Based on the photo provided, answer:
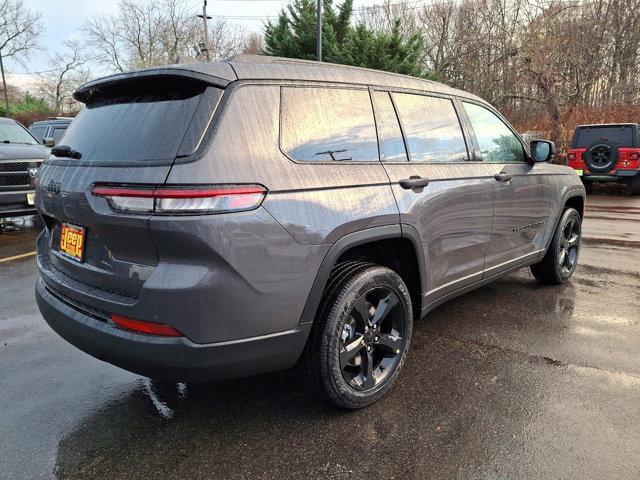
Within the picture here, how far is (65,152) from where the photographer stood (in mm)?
2559

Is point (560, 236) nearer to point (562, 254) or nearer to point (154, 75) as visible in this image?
point (562, 254)

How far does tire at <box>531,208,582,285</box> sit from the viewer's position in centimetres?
461

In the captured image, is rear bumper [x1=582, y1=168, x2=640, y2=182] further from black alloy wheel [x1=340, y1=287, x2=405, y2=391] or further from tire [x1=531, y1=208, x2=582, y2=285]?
black alloy wheel [x1=340, y1=287, x2=405, y2=391]

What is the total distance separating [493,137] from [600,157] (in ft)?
33.1

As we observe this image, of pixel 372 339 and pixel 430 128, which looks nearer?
pixel 372 339

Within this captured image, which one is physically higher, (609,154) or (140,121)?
(140,121)

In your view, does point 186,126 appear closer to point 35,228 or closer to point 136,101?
point 136,101

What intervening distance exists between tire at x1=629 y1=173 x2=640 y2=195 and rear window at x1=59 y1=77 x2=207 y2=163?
13.0m

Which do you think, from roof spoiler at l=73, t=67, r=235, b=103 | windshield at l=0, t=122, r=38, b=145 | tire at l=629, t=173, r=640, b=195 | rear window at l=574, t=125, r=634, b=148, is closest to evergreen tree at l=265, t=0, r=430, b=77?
rear window at l=574, t=125, r=634, b=148

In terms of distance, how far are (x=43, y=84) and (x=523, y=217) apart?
5991 centimetres

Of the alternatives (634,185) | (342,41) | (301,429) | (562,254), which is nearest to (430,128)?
(301,429)

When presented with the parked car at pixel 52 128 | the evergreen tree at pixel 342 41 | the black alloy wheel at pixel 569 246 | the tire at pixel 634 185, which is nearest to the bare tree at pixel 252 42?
the evergreen tree at pixel 342 41

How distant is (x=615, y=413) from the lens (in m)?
2.60

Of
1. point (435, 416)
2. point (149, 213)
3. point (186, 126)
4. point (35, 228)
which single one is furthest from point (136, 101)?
point (35, 228)
